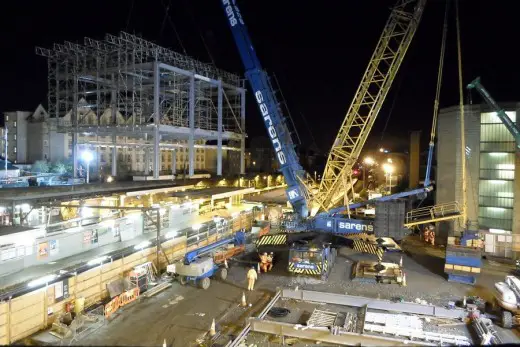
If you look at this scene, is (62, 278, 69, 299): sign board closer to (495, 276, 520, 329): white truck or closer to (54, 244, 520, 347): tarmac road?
(54, 244, 520, 347): tarmac road

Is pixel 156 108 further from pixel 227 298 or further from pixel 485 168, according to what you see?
pixel 485 168

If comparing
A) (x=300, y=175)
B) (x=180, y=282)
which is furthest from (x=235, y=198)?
(x=180, y=282)

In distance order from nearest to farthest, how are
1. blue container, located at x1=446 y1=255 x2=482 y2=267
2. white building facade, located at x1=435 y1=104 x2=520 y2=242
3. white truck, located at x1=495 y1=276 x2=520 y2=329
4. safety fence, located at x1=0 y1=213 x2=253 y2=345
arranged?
safety fence, located at x1=0 y1=213 x2=253 y2=345
white truck, located at x1=495 y1=276 x2=520 y2=329
blue container, located at x1=446 y1=255 x2=482 y2=267
white building facade, located at x1=435 y1=104 x2=520 y2=242

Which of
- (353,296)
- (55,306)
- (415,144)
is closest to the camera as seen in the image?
(55,306)

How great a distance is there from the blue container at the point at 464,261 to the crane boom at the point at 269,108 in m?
9.72

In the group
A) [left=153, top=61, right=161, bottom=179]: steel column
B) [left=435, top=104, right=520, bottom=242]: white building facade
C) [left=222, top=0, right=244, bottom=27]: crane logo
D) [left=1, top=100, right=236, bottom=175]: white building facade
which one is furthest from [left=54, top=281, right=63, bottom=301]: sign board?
[left=1, top=100, right=236, bottom=175]: white building facade

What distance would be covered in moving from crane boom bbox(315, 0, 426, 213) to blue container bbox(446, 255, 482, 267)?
6.92 metres

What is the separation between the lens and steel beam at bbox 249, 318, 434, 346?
11242mm

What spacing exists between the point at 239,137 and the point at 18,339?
37851 mm

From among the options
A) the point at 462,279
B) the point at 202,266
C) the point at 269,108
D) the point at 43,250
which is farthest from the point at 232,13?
the point at 462,279

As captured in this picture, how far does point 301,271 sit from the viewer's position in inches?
696

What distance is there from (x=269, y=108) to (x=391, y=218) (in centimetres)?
1038

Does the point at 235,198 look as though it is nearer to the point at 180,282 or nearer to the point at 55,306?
the point at 180,282

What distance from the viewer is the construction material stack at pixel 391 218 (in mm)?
19469
